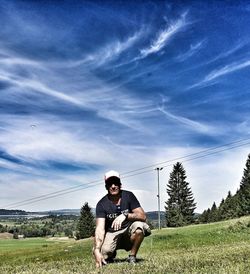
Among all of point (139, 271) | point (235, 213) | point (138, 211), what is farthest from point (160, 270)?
point (235, 213)

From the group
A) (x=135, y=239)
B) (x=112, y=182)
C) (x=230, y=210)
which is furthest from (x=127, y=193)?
(x=230, y=210)

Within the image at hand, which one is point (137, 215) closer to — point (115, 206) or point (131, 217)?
point (131, 217)

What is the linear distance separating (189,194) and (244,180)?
57.2 ft

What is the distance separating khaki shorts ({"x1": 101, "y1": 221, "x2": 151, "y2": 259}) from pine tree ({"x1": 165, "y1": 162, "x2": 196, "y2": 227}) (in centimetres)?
10418

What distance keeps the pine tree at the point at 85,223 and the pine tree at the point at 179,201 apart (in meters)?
26.4

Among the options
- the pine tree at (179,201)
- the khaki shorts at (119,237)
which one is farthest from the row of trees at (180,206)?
the khaki shorts at (119,237)

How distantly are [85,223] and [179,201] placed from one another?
29888 millimetres

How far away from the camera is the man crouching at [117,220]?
10047 millimetres

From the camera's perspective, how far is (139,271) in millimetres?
8148

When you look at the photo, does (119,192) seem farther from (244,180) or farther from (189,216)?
(244,180)

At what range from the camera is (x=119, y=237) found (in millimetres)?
10625

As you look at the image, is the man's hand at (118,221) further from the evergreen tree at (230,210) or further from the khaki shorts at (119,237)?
the evergreen tree at (230,210)

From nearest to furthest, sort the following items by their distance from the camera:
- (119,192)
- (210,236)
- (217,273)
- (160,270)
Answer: (217,273) → (160,270) → (119,192) → (210,236)

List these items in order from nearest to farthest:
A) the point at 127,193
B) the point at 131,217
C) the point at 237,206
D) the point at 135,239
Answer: the point at 131,217, the point at 127,193, the point at 135,239, the point at 237,206
